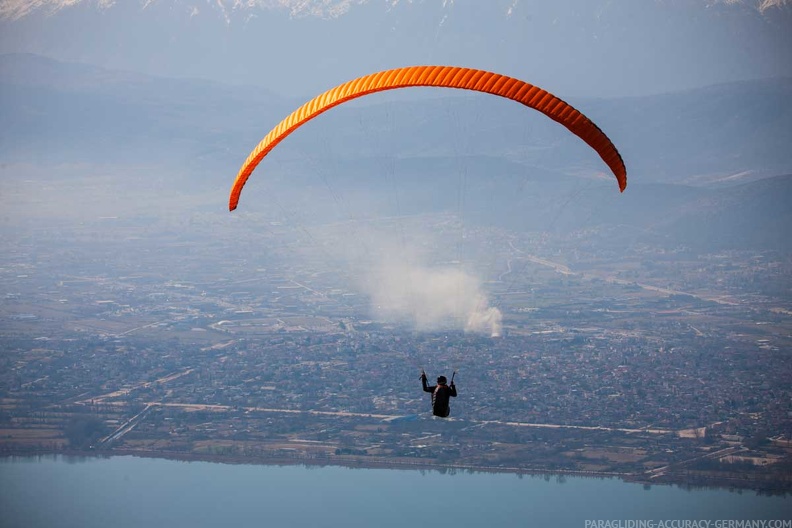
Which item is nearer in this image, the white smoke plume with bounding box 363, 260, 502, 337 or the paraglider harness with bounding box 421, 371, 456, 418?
the paraglider harness with bounding box 421, 371, 456, 418

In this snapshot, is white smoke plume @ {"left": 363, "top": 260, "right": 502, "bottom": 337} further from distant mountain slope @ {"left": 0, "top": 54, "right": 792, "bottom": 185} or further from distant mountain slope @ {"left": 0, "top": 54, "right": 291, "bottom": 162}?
distant mountain slope @ {"left": 0, "top": 54, "right": 291, "bottom": 162}

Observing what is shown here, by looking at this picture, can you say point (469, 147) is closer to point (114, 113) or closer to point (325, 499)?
point (114, 113)

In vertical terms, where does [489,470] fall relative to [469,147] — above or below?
below

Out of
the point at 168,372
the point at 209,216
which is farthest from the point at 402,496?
the point at 209,216

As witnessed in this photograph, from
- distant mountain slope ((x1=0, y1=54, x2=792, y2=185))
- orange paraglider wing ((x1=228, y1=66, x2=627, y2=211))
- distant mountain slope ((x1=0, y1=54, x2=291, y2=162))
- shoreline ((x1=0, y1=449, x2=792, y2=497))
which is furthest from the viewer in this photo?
distant mountain slope ((x1=0, y1=54, x2=291, y2=162))

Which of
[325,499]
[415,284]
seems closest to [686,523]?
[325,499]

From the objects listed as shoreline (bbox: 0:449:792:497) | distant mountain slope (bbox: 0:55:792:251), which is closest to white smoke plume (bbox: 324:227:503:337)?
distant mountain slope (bbox: 0:55:792:251)

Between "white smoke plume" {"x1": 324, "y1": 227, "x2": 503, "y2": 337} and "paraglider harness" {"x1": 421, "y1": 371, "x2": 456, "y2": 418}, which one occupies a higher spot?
"white smoke plume" {"x1": 324, "y1": 227, "x2": 503, "y2": 337}

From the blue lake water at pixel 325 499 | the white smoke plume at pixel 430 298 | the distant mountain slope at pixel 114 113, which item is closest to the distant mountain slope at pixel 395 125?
the distant mountain slope at pixel 114 113
